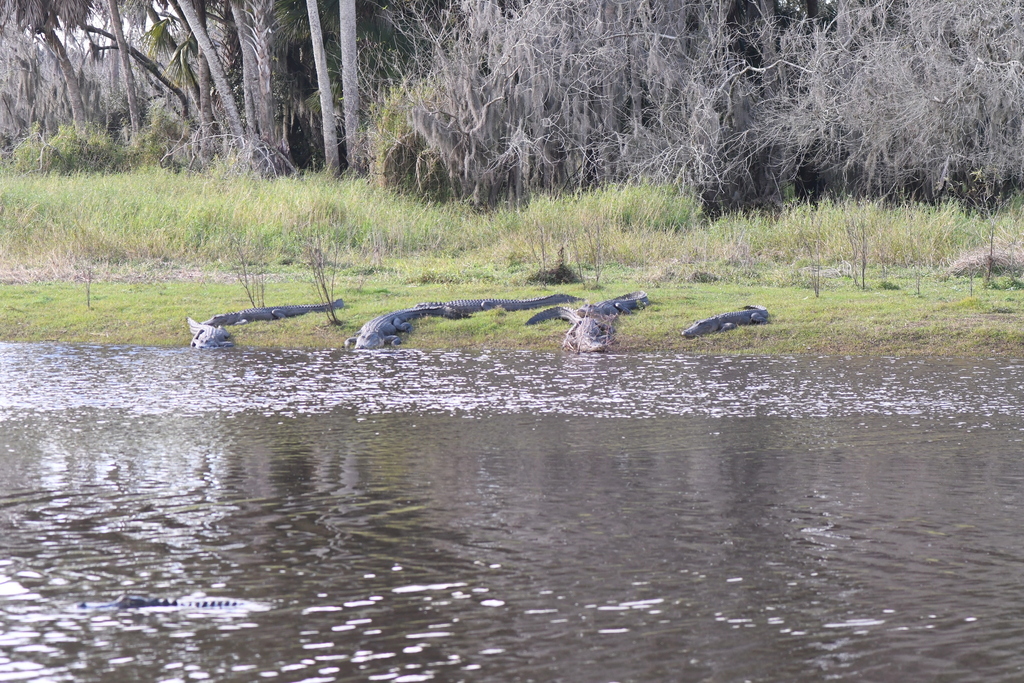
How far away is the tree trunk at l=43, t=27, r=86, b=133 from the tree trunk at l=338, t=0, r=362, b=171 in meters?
7.78

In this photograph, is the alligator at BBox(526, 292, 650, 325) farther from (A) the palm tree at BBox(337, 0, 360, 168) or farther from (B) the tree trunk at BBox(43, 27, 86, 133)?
(B) the tree trunk at BBox(43, 27, 86, 133)

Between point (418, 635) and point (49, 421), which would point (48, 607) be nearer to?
point (418, 635)

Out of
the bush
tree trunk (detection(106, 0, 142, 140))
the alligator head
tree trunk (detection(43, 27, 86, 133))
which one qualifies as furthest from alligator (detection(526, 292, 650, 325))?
tree trunk (detection(43, 27, 86, 133))

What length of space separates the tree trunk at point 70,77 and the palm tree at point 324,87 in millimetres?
7110

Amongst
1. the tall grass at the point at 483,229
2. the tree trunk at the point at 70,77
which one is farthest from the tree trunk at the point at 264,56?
the tall grass at the point at 483,229

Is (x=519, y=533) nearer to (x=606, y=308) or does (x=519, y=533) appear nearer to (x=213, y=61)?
(x=606, y=308)

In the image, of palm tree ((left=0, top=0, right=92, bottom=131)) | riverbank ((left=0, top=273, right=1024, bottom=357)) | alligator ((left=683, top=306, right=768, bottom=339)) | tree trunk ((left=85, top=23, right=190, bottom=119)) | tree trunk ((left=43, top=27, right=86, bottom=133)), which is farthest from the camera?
tree trunk ((left=85, top=23, right=190, bottom=119))

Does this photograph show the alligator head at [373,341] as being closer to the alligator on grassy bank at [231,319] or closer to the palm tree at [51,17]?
the alligator on grassy bank at [231,319]

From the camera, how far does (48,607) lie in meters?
3.86

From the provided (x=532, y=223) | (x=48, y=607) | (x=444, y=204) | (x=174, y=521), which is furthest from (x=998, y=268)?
(x=48, y=607)

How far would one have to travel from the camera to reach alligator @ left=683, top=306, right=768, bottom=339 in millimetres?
11578

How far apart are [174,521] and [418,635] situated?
5.87ft

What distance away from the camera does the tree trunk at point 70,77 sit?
94.7ft

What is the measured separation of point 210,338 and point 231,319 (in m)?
0.95
